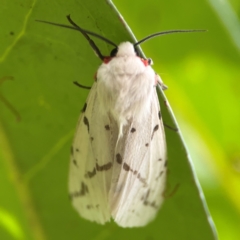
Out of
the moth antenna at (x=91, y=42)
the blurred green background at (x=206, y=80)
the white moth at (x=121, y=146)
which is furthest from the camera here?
the blurred green background at (x=206, y=80)

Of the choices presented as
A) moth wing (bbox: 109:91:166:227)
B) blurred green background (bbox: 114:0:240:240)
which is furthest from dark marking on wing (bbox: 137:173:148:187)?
Result: blurred green background (bbox: 114:0:240:240)

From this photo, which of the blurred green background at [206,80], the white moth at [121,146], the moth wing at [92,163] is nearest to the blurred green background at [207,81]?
the blurred green background at [206,80]

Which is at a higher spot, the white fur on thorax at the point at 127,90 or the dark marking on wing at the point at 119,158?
the white fur on thorax at the point at 127,90

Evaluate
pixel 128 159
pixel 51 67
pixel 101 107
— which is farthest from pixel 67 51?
pixel 128 159

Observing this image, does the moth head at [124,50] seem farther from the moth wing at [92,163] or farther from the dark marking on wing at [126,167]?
the dark marking on wing at [126,167]

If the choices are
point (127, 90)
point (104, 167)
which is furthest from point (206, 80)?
point (104, 167)

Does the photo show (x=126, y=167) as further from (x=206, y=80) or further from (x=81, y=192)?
(x=206, y=80)
